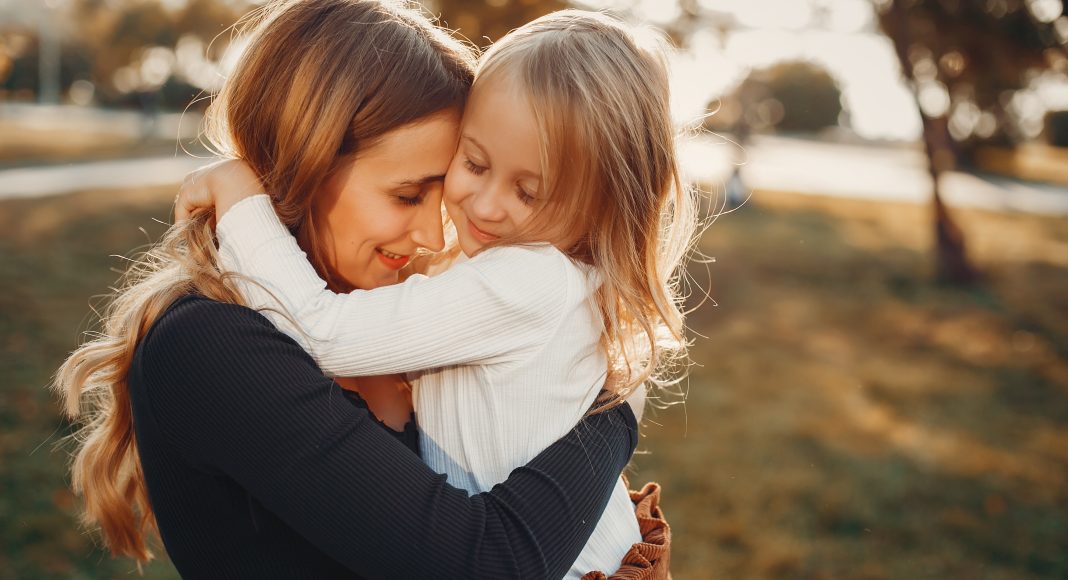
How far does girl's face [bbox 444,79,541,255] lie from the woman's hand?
0.43 m

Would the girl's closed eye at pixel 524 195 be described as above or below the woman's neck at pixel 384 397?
above

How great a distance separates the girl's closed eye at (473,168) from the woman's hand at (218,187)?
1.46 ft

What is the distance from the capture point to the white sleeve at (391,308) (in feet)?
5.38

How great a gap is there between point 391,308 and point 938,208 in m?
10.2

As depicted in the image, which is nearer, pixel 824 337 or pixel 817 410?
pixel 817 410

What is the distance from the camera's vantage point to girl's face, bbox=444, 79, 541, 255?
1952 mm

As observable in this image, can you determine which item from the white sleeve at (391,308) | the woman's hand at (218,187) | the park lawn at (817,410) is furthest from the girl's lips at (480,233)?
the park lawn at (817,410)

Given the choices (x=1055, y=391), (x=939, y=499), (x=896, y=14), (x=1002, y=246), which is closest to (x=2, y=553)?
(x=939, y=499)

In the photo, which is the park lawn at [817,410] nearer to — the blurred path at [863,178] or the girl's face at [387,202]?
the girl's face at [387,202]

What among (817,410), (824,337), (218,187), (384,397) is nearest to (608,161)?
(384,397)

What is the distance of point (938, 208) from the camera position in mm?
10523

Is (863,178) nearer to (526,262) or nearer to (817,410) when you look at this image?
(817,410)

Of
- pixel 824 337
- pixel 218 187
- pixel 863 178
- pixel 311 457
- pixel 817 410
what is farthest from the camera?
pixel 863 178

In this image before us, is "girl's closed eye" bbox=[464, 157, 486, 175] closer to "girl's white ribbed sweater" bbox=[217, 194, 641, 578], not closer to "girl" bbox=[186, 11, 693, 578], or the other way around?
"girl" bbox=[186, 11, 693, 578]
